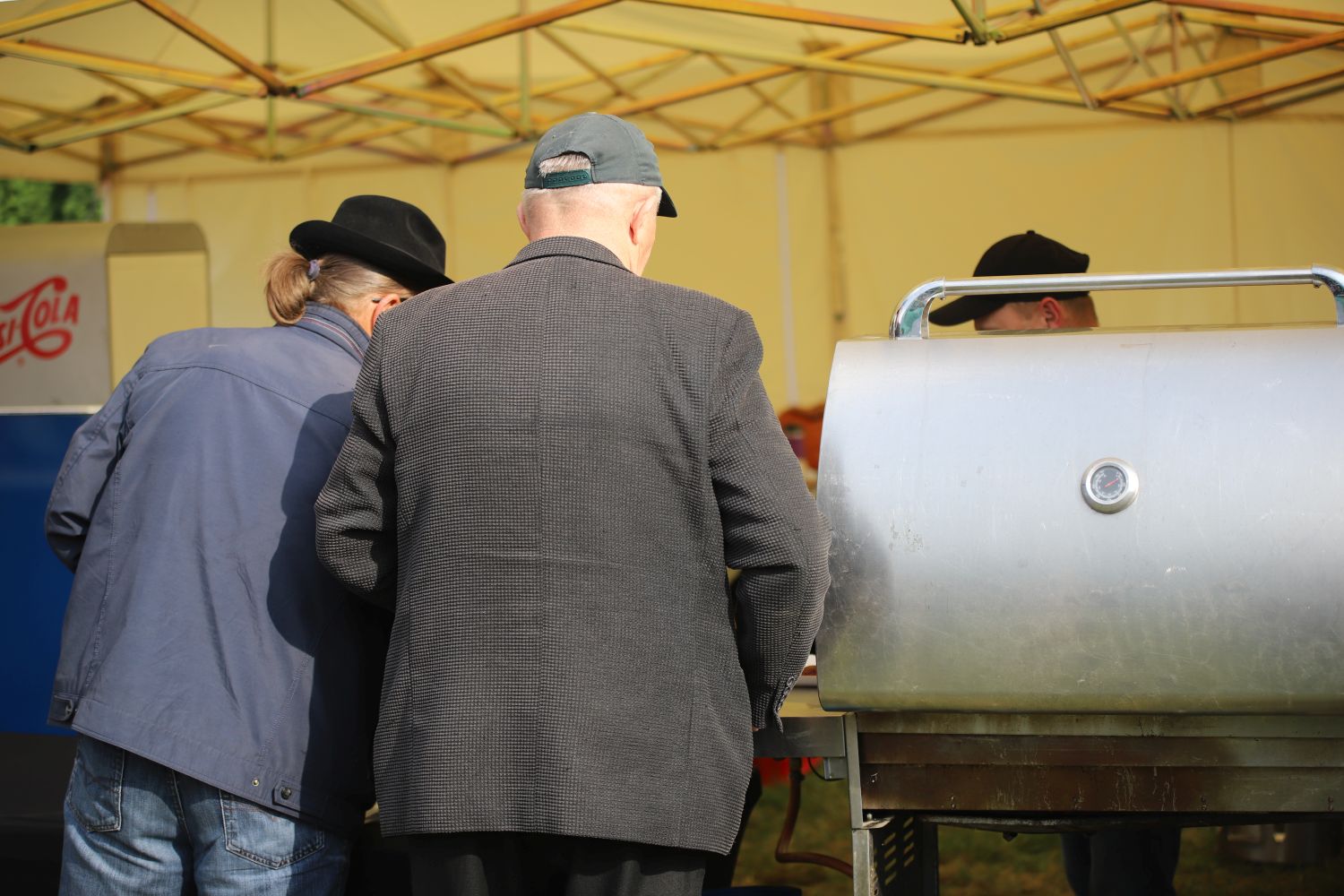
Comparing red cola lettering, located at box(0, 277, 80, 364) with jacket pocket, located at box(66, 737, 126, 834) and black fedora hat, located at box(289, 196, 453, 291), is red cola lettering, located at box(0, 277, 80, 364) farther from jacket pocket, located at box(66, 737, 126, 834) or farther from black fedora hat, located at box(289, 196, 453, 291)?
jacket pocket, located at box(66, 737, 126, 834)

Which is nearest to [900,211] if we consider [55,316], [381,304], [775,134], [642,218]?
[775,134]

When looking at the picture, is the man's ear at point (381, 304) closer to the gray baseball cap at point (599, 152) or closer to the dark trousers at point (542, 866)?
the gray baseball cap at point (599, 152)

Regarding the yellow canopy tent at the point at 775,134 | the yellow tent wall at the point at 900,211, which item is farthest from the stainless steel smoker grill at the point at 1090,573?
the yellow tent wall at the point at 900,211

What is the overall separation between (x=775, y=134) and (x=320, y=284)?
5.15m

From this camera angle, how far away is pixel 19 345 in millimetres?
4723

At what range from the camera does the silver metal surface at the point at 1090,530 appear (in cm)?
132

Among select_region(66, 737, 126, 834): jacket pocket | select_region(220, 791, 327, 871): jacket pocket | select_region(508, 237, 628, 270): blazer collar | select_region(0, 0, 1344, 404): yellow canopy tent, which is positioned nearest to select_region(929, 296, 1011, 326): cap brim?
select_region(508, 237, 628, 270): blazer collar

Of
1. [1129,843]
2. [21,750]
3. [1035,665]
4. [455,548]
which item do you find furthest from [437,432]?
[21,750]

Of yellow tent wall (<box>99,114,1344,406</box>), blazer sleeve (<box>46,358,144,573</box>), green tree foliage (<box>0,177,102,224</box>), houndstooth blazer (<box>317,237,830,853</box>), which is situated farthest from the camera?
green tree foliage (<box>0,177,102,224</box>)

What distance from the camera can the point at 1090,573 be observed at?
4.45 ft

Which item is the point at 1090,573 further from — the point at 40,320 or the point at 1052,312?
the point at 40,320

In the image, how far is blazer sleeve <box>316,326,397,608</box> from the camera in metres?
1.42

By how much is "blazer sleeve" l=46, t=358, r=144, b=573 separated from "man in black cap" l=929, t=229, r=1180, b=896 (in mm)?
1476

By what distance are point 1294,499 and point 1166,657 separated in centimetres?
20
